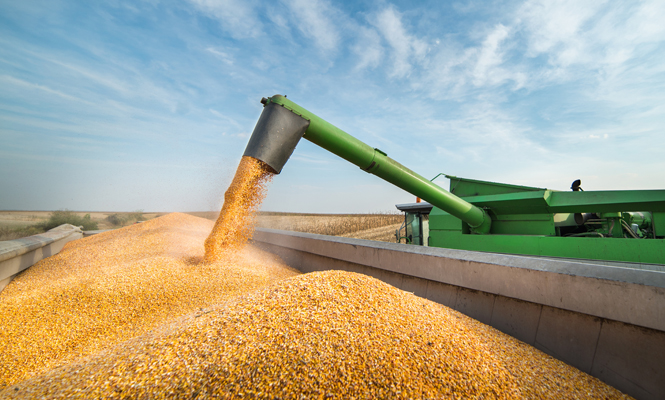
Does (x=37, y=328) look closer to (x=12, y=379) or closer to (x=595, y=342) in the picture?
(x=12, y=379)

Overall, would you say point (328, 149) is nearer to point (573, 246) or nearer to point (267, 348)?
point (267, 348)

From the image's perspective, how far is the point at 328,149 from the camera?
3311 millimetres

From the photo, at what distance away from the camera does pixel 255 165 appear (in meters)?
2.90

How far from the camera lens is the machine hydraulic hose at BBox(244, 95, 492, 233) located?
2.89 metres

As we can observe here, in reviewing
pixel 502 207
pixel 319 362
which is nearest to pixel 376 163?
pixel 502 207

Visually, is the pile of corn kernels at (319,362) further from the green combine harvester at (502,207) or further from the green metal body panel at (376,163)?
the green metal body panel at (376,163)

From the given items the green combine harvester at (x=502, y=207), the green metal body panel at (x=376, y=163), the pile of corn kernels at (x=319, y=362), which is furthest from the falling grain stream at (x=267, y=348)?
the green metal body panel at (x=376, y=163)

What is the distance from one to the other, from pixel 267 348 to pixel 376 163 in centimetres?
241

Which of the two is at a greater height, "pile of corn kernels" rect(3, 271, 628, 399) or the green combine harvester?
the green combine harvester

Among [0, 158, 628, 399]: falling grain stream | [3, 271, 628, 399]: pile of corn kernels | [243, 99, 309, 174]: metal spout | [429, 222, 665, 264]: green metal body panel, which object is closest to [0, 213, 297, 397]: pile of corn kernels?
[0, 158, 628, 399]: falling grain stream

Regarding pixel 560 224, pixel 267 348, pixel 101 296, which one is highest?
pixel 560 224

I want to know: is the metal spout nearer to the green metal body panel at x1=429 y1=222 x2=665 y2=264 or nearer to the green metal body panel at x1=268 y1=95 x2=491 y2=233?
the green metal body panel at x1=268 y1=95 x2=491 y2=233

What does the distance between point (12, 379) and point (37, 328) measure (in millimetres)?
746

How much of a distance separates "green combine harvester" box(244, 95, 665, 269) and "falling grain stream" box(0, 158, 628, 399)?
1.72 ft
